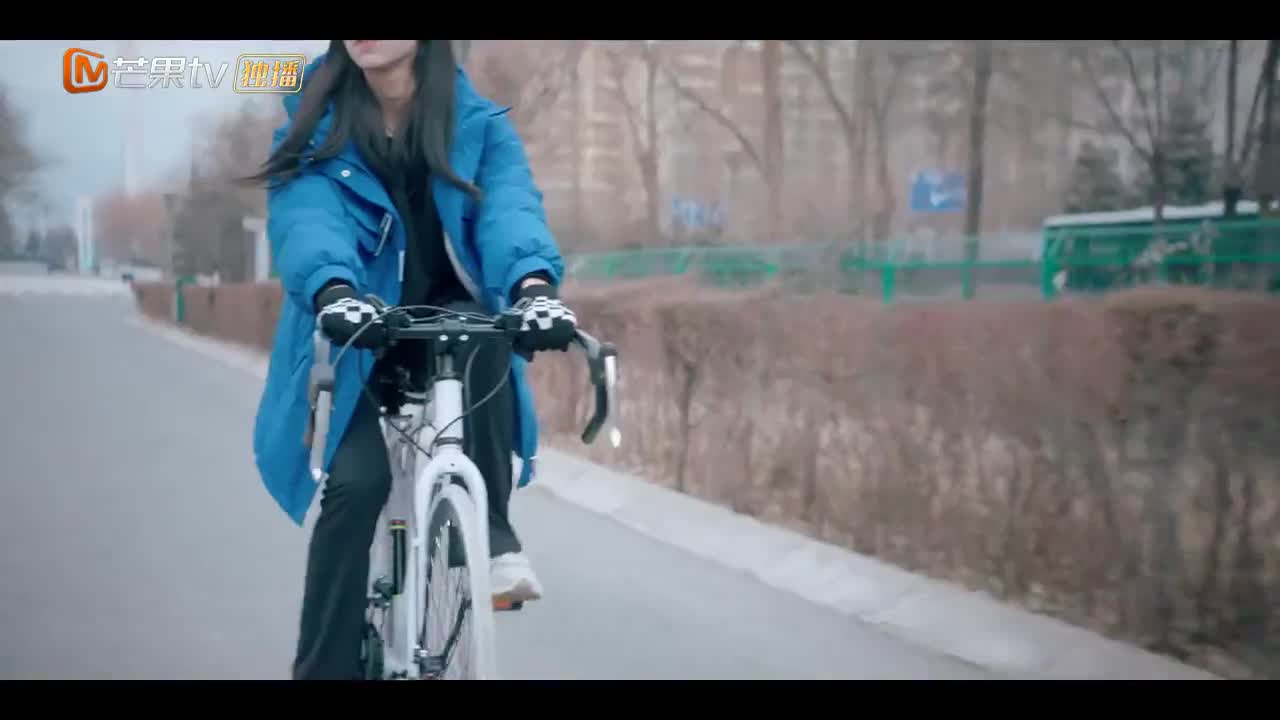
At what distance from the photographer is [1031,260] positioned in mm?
20062

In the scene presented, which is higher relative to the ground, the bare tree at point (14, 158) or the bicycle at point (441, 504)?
the bare tree at point (14, 158)

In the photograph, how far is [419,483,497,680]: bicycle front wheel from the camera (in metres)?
2.65

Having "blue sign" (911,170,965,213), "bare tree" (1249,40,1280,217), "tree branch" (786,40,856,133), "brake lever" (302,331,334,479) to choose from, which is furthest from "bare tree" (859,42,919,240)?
"brake lever" (302,331,334,479)

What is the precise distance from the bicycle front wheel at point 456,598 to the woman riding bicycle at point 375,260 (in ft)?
0.90

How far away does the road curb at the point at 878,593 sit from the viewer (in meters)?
4.36

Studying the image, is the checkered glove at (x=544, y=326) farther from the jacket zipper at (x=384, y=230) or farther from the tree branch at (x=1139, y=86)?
the tree branch at (x=1139, y=86)

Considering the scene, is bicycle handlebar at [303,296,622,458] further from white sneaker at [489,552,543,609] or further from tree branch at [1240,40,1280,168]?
tree branch at [1240,40,1280,168]

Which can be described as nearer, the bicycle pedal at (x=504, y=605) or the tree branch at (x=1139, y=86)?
the bicycle pedal at (x=504, y=605)

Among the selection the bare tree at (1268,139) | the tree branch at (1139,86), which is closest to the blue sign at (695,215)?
the tree branch at (1139,86)

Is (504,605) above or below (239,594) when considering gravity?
above

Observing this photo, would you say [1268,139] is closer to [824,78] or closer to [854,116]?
[824,78]

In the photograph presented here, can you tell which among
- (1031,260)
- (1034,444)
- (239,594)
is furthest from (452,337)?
(1031,260)

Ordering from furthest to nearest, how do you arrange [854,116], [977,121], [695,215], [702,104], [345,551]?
[695,215] < [854,116] < [702,104] < [977,121] < [345,551]

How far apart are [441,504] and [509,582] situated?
1.38 ft
